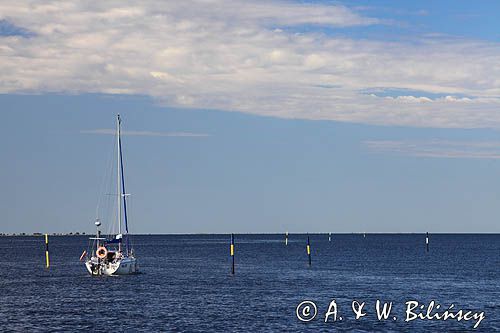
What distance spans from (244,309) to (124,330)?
15129 millimetres

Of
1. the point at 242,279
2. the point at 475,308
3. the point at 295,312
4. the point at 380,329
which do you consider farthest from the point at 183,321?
the point at 242,279

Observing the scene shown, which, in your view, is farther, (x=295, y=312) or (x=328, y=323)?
(x=295, y=312)

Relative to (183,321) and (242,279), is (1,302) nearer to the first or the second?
(183,321)

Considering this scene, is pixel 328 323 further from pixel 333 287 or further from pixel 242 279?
pixel 242 279

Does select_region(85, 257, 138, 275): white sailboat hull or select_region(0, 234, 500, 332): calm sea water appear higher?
select_region(85, 257, 138, 275): white sailboat hull

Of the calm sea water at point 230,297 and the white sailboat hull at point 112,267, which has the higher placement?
the white sailboat hull at point 112,267

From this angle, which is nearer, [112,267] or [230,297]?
[230,297]

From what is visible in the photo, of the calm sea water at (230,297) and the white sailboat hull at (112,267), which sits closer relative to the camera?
the calm sea water at (230,297)

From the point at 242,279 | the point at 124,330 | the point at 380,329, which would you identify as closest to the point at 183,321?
the point at 124,330

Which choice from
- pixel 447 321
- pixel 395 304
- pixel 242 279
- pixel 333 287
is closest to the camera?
pixel 447 321

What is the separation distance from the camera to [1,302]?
83125mm

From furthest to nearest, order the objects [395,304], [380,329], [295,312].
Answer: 1. [395,304]
2. [295,312]
3. [380,329]

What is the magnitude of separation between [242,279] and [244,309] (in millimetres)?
36893

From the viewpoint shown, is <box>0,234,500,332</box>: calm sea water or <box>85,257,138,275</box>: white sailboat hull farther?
<box>85,257,138,275</box>: white sailboat hull
